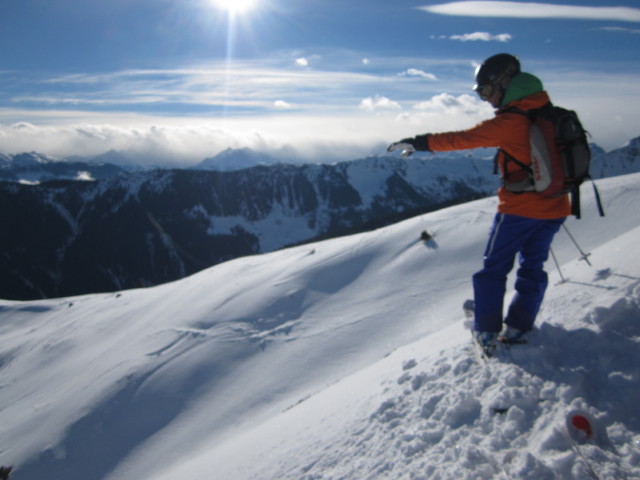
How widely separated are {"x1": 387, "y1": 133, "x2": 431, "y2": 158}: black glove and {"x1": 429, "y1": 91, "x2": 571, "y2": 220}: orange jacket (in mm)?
58

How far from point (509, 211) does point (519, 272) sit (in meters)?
0.70

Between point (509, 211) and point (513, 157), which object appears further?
point (509, 211)

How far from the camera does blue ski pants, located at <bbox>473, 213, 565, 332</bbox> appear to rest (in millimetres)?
3967

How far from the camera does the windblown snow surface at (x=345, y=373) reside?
3.12 meters

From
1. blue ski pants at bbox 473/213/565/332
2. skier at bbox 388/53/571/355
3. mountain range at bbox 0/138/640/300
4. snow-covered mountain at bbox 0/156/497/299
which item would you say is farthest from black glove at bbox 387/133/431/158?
mountain range at bbox 0/138/640/300

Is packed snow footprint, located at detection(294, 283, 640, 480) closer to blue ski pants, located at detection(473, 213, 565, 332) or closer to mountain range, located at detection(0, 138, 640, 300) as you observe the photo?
blue ski pants, located at detection(473, 213, 565, 332)

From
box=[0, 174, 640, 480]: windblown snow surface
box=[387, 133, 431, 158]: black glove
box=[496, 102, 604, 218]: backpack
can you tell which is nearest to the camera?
box=[0, 174, 640, 480]: windblown snow surface

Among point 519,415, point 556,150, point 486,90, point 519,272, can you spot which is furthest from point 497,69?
point 519,415

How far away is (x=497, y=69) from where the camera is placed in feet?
12.8

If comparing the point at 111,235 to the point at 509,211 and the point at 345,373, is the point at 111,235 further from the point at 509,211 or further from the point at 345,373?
the point at 509,211

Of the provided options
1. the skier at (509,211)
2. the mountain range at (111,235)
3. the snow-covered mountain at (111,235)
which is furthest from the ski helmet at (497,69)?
the mountain range at (111,235)

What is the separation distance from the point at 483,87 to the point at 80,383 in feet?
39.6

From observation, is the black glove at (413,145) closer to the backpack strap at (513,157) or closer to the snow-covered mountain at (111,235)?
the backpack strap at (513,157)

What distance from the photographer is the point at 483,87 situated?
3.96 meters
